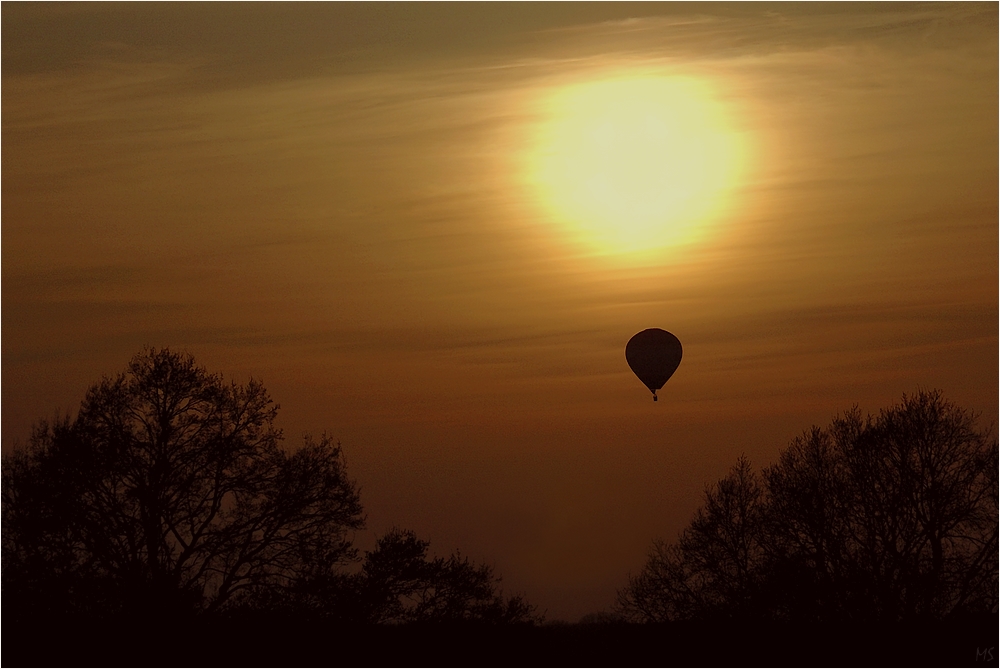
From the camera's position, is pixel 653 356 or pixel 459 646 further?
pixel 653 356

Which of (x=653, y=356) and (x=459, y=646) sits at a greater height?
(x=653, y=356)

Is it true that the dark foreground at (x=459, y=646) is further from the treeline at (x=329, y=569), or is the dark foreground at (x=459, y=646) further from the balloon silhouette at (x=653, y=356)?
the balloon silhouette at (x=653, y=356)

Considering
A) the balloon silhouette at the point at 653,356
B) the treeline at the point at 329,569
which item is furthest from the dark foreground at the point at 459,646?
the balloon silhouette at the point at 653,356

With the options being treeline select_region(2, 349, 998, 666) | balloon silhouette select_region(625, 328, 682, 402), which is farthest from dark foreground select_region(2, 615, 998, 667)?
balloon silhouette select_region(625, 328, 682, 402)

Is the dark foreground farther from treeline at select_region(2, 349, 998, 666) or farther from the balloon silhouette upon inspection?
the balloon silhouette

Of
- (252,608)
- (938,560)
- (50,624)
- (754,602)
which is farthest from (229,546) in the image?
(938,560)
